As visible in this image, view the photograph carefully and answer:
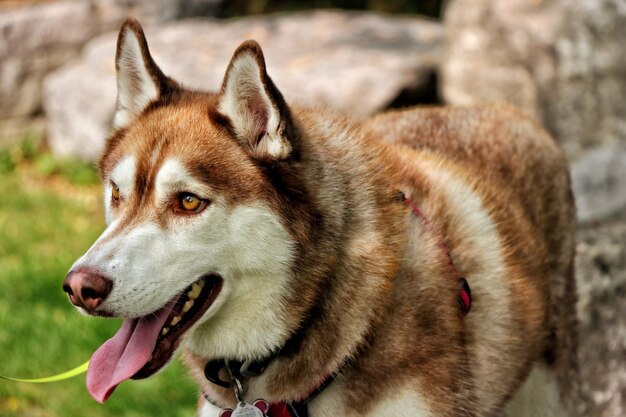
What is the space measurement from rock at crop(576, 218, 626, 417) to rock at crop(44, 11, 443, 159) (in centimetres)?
277

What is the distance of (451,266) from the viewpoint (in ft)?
10.3

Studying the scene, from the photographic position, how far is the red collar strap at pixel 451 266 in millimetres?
3127

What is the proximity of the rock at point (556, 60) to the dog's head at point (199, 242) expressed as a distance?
3630mm

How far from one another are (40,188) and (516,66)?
412cm

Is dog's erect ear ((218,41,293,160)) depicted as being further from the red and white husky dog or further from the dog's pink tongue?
the dog's pink tongue

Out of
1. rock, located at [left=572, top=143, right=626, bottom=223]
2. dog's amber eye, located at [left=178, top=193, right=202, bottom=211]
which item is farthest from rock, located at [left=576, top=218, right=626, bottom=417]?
dog's amber eye, located at [left=178, top=193, right=202, bottom=211]

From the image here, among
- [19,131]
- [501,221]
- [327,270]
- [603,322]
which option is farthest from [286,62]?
[327,270]

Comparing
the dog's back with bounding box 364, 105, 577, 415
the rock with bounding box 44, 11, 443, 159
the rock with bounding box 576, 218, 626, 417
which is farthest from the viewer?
the rock with bounding box 44, 11, 443, 159

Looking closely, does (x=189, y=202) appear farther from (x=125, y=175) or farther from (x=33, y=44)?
(x=33, y=44)

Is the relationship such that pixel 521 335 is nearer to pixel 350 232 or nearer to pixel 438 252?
pixel 438 252

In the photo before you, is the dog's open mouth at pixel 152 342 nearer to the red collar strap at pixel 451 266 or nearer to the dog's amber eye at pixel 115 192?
the dog's amber eye at pixel 115 192

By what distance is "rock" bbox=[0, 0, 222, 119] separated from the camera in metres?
8.66

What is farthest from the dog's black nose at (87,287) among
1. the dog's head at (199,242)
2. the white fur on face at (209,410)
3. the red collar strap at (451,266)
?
the red collar strap at (451,266)

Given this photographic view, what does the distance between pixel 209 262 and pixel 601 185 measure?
10.1ft
